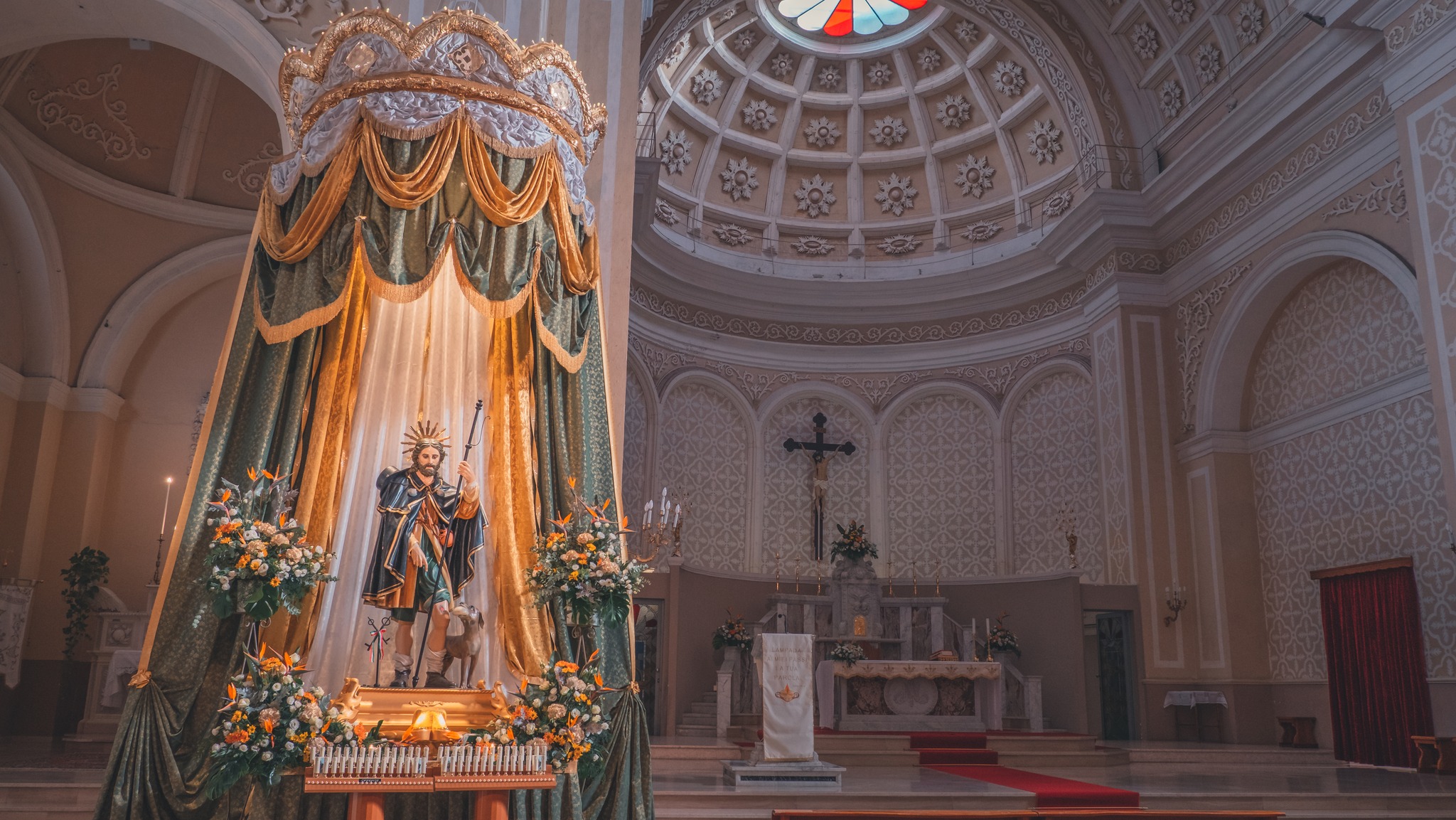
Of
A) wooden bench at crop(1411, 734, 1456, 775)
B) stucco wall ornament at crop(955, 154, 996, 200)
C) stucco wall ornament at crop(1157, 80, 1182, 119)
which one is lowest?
wooden bench at crop(1411, 734, 1456, 775)

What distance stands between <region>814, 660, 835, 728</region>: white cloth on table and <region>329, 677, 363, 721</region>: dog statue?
684 cm

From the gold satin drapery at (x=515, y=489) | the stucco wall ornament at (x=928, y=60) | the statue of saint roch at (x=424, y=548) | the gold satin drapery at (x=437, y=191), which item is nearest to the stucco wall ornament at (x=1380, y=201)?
the stucco wall ornament at (x=928, y=60)

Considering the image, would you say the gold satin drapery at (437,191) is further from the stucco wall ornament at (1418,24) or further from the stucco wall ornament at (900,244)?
the stucco wall ornament at (900,244)

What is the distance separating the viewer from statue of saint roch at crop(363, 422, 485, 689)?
5500 mm

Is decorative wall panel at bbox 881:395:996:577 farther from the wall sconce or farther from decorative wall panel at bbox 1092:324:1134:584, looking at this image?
the wall sconce

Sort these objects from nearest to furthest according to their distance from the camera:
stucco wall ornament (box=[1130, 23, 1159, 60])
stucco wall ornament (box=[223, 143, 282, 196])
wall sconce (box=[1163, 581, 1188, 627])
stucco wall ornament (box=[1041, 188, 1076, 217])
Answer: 1. stucco wall ornament (box=[223, 143, 282, 196])
2. wall sconce (box=[1163, 581, 1188, 627])
3. stucco wall ornament (box=[1130, 23, 1159, 60])
4. stucco wall ornament (box=[1041, 188, 1076, 217])

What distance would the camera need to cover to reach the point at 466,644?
566cm

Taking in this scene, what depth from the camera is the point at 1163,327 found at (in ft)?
42.3

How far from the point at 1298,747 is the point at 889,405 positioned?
6800 mm

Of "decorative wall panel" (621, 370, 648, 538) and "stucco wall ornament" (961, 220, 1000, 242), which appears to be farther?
"stucco wall ornament" (961, 220, 1000, 242)

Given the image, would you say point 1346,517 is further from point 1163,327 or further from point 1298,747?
point 1163,327

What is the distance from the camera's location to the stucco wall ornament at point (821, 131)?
1612 cm

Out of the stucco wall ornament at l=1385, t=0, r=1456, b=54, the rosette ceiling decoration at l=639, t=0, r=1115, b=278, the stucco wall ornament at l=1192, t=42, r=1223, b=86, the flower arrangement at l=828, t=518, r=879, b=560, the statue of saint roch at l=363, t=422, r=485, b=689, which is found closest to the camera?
the statue of saint roch at l=363, t=422, r=485, b=689

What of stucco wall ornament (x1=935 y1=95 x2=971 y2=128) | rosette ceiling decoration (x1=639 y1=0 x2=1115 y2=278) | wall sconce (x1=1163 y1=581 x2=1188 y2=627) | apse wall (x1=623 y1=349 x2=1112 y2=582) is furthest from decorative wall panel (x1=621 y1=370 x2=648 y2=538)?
wall sconce (x1=1163 y1=581 x2=1188 y2=627)
